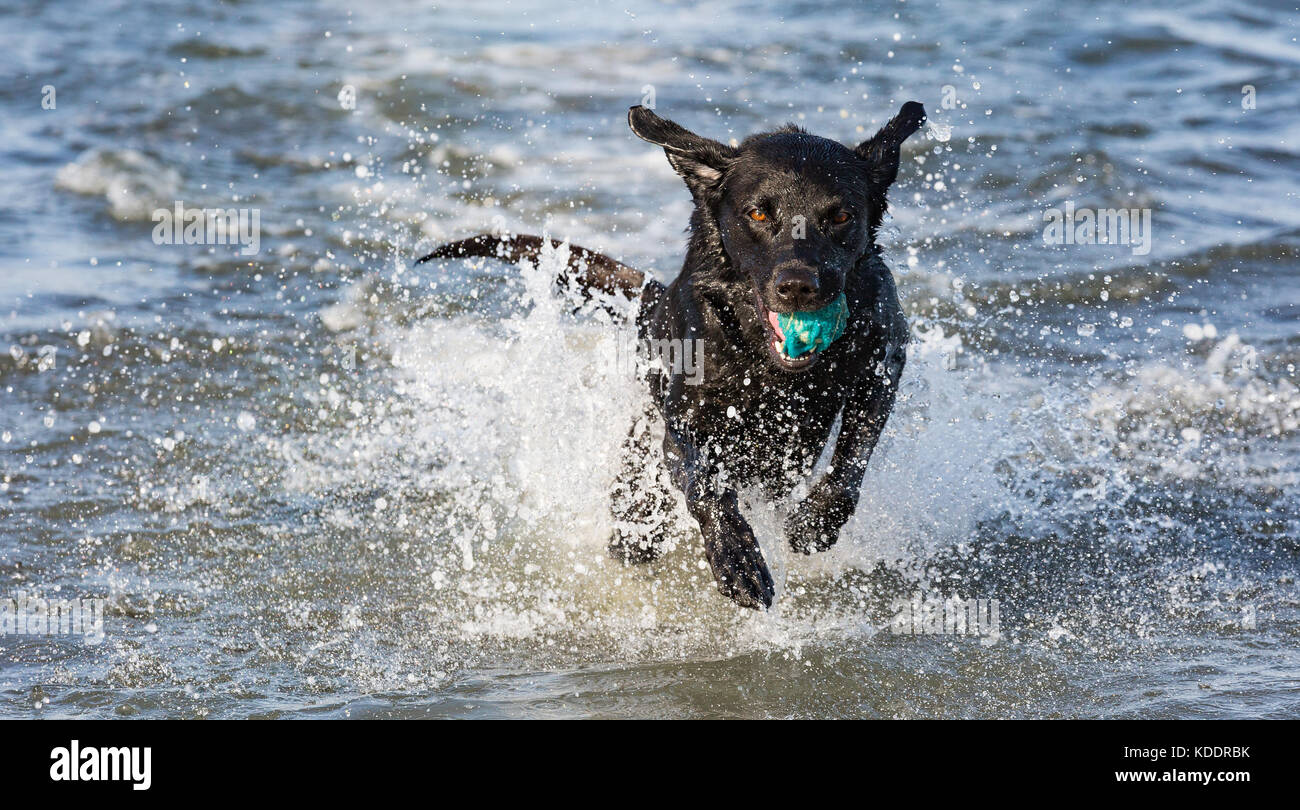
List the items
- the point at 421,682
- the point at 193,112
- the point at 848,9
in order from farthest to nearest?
the point at 848,9
the point at 193,112
the point at 421,682

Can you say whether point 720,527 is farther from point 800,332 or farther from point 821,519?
point 800,332

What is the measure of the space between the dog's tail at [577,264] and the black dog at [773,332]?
0.74m

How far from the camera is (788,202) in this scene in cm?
422

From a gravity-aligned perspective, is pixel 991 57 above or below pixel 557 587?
above

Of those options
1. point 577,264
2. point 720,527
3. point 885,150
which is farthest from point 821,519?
point 577,264

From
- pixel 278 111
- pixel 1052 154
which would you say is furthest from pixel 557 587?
pixel 278 111

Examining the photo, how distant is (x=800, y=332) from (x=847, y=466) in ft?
2.11

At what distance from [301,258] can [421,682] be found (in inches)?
194

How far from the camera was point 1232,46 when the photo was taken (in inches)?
471

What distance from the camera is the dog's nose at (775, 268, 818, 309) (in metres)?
3.93

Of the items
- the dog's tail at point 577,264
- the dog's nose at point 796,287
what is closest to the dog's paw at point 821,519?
the dog's nose at point 796,287

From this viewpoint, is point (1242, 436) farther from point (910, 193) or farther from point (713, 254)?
point (910, 193)

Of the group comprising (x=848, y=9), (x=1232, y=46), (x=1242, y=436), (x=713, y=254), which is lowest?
(x=1242, y=436)

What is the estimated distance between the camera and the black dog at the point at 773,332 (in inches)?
166
